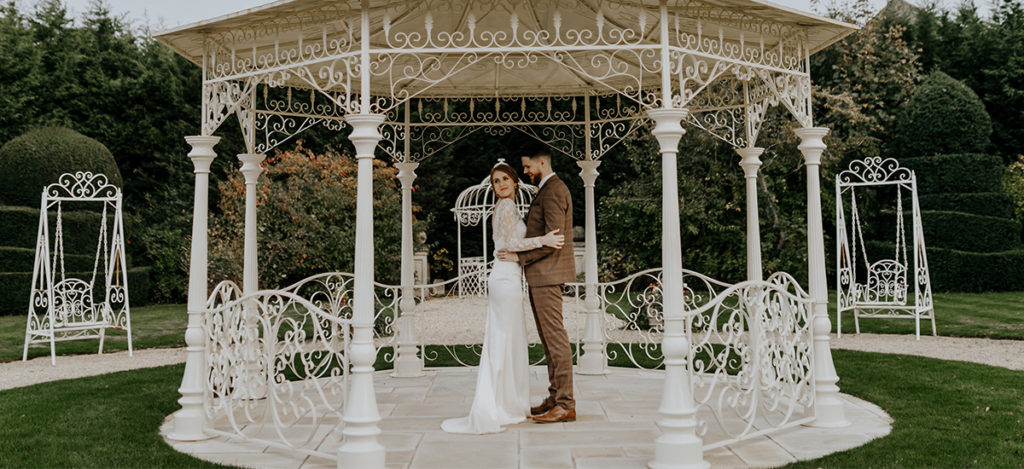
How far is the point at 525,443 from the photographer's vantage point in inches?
201

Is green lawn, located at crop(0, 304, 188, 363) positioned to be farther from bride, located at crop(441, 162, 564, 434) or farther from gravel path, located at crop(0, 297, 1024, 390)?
bride, located at crop(441, 162, 564, 434)

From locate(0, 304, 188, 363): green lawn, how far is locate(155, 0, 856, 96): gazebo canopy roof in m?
6.11

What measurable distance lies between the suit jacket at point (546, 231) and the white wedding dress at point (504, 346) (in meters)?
0.08

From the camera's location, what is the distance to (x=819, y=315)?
18.9ft

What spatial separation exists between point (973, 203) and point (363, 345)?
16.1 m

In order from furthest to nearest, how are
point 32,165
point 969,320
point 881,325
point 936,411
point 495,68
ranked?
1. point 32,165
2. point 881,325
3. point 969,320
4. point 495,68
5. point 936,411

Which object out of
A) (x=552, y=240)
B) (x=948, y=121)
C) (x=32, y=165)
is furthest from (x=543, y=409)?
(x=948, y=121)

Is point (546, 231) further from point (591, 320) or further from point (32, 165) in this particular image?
point (32, 165)

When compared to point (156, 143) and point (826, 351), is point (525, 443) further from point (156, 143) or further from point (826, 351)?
point (156, 143)

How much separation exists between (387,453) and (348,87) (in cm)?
229

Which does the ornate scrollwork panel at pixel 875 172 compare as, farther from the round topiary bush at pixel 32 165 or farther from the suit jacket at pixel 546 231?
the round topiary bush at pixel 32 165

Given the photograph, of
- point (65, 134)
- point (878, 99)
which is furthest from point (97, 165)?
point (878, 99)

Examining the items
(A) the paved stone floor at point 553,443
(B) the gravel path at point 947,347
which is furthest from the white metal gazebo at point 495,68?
(B) the gravel path at point 947,347

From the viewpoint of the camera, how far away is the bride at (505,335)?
5492mm
